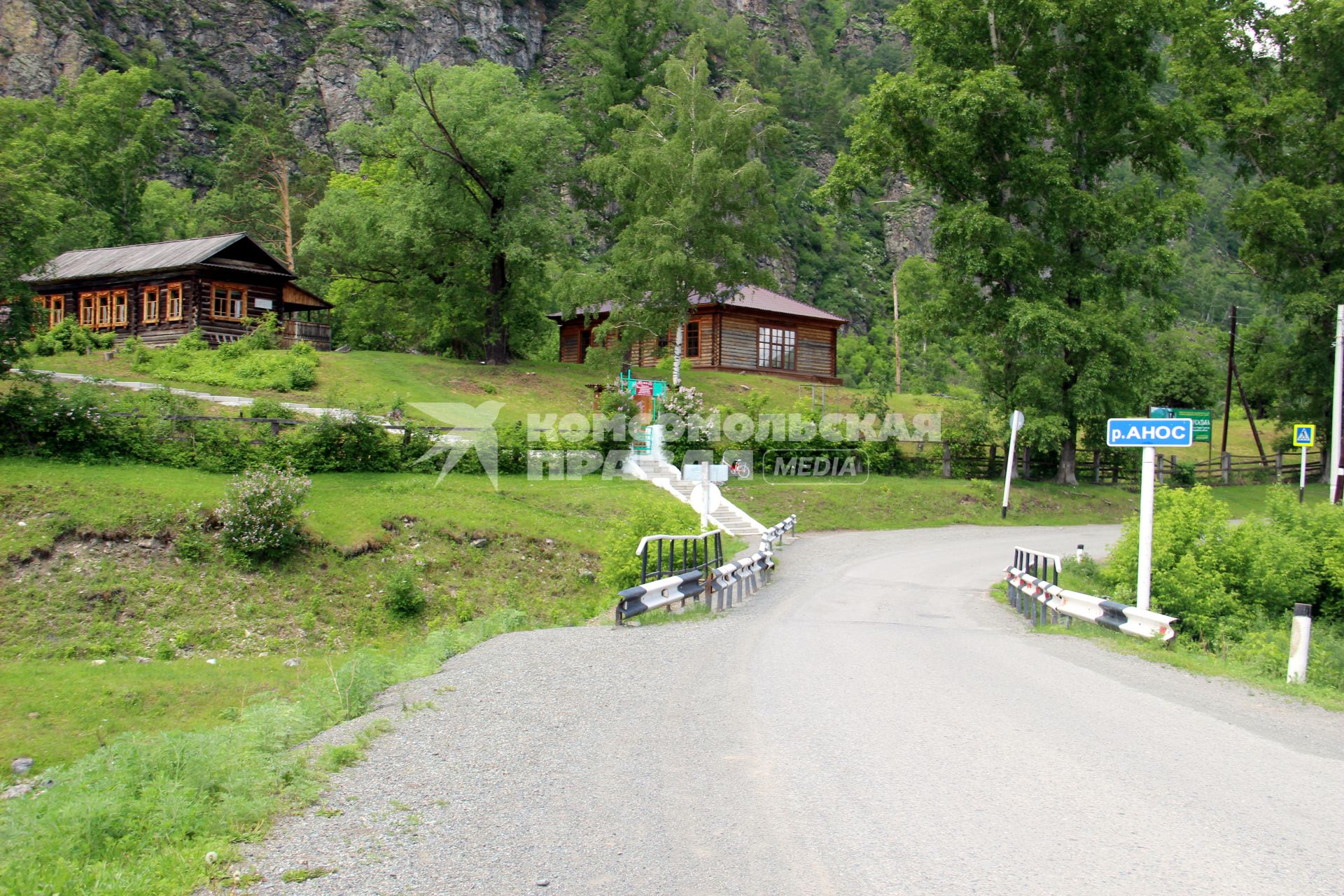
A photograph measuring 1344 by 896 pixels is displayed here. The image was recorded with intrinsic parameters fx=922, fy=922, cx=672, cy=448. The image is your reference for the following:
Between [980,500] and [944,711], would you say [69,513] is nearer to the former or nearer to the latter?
[944,711]

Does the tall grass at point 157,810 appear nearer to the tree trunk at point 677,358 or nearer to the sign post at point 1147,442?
the sign post at point 1147,442

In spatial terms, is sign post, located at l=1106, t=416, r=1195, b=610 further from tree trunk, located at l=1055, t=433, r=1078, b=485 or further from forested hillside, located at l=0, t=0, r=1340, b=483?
tree trunk, located at l=1055, t=433, r=1078, b=485

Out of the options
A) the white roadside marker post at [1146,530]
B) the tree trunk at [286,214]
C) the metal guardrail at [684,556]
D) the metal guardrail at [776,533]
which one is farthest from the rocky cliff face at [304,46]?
the white roadside marker post at [1146,530]

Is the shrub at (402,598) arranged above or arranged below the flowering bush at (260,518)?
below

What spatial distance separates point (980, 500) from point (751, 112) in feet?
63.4

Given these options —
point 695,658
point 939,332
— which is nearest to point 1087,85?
point 939,332

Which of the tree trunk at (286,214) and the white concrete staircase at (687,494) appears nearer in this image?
the white concrete staircase at (687,494)

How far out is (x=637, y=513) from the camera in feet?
59.5

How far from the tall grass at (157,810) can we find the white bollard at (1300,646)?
415 inches

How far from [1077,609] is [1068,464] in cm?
2610

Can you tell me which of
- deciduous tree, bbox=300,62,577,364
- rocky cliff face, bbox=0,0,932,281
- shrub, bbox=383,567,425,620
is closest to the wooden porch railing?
deciduous tree, bbox=300,62,577,364

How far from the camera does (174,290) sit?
43375 mm

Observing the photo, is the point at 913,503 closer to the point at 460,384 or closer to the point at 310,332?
the point at 460,384

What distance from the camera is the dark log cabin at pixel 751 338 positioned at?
49.8 meters
